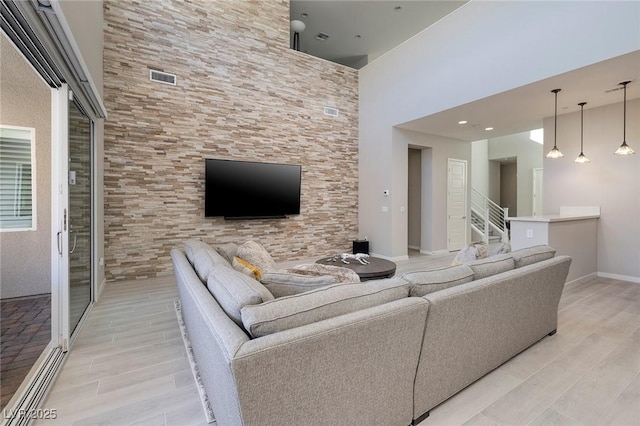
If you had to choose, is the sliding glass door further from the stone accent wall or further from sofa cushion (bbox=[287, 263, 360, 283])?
sofa cushion (bbox=[287, 263, 360, 283])

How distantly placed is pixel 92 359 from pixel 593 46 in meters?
5.88

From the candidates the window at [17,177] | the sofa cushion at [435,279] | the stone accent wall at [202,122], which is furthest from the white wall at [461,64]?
the window at [17,177]

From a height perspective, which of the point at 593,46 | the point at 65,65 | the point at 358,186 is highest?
the point at 593,46

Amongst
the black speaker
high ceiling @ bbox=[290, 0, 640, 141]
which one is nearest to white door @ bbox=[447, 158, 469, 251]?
high ceiling @ bbox=[290, 0, 640, 141]

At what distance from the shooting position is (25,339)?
2.55 meters

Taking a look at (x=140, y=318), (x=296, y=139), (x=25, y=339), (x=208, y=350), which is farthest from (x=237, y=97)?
(x=208, y=350)

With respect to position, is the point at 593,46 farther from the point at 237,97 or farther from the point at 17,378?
the point at 17,378

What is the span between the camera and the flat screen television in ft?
17.0

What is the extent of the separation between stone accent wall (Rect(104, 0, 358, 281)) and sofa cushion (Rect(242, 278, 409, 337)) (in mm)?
4306

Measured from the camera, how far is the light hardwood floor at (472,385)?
1744mm

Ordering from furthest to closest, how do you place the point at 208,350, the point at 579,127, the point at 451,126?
the point at 451,126, the point at 579,127, the point at 208,350

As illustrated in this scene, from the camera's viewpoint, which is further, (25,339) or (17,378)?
(25,339)

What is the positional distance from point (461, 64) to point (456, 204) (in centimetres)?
364

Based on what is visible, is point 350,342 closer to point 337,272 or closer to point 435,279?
point 435,279
